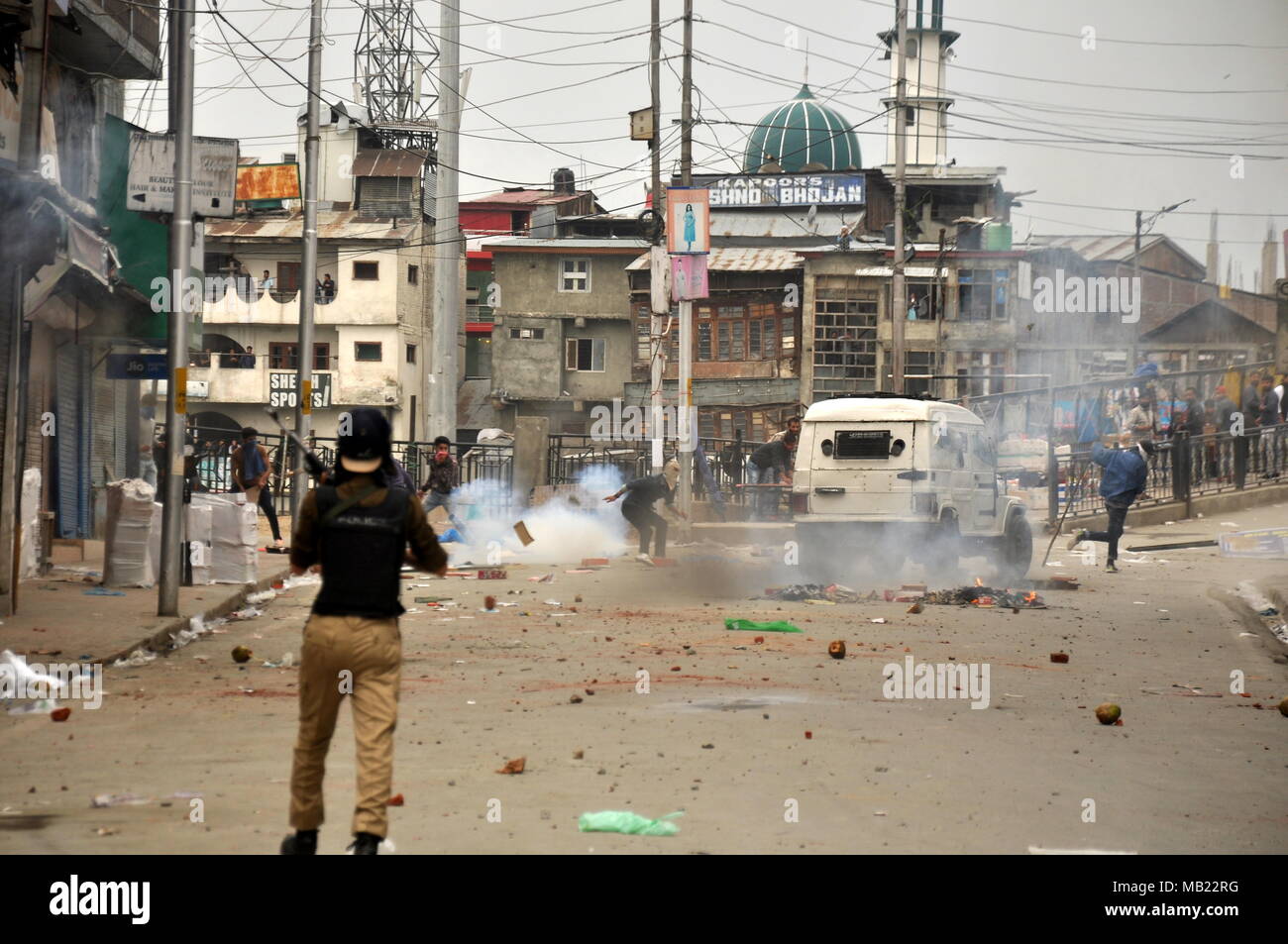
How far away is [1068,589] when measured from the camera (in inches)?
774

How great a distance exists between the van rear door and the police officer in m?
13.8

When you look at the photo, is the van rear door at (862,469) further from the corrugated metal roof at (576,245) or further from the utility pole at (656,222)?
the corrugated metal roof at (576,245)

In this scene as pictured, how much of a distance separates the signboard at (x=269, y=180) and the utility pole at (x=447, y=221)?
12.0 metres

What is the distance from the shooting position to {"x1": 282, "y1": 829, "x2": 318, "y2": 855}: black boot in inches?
230

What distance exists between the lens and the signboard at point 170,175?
16.8 metres

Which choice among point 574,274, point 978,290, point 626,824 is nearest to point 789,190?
point 978,290

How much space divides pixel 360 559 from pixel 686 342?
22457 millimetres

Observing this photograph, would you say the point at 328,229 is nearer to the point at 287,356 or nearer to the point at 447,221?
the point at 287,356

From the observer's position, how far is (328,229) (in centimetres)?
6181
